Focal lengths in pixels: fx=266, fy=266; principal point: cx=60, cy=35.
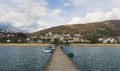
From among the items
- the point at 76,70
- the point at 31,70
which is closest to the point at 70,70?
the point at 76,70

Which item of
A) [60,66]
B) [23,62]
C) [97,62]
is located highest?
[60,66]

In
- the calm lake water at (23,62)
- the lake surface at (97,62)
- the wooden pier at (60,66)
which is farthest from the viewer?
the calm lake water at (23,62)

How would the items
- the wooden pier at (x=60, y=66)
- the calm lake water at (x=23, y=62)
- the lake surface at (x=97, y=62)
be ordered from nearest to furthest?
1. the wooden pier at (x=60, y=66)
2. the lake surface at (x=97, y=62)
3. the calm lake water at (x=23, y=62)

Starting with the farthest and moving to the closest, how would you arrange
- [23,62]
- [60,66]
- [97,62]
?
1. [23,62]
2. [97,62]
3. [60,66]

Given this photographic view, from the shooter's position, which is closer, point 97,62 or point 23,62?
point 97,62

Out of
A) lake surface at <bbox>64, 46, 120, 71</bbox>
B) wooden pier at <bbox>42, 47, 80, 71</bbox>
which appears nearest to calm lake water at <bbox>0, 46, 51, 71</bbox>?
wooden pier at <bbox>42, 47, 80, 71</bbox>

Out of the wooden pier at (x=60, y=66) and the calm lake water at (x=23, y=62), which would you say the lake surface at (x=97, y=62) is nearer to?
the wooden pier at (x=60, y=66)

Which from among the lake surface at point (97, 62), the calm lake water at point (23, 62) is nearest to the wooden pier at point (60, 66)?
the lake surface at point (97, 62)

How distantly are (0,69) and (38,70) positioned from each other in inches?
389

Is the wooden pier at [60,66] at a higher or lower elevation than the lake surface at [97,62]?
higher

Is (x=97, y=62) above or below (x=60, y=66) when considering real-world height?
below

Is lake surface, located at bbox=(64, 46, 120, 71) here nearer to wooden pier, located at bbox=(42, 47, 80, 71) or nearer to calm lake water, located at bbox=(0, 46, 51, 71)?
wooden pier, located at bbox=(42, 47, 80, 71)

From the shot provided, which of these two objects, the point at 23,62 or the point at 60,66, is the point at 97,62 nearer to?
the point at 23,62

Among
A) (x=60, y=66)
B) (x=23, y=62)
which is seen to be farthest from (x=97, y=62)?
(x=60, y=66)
